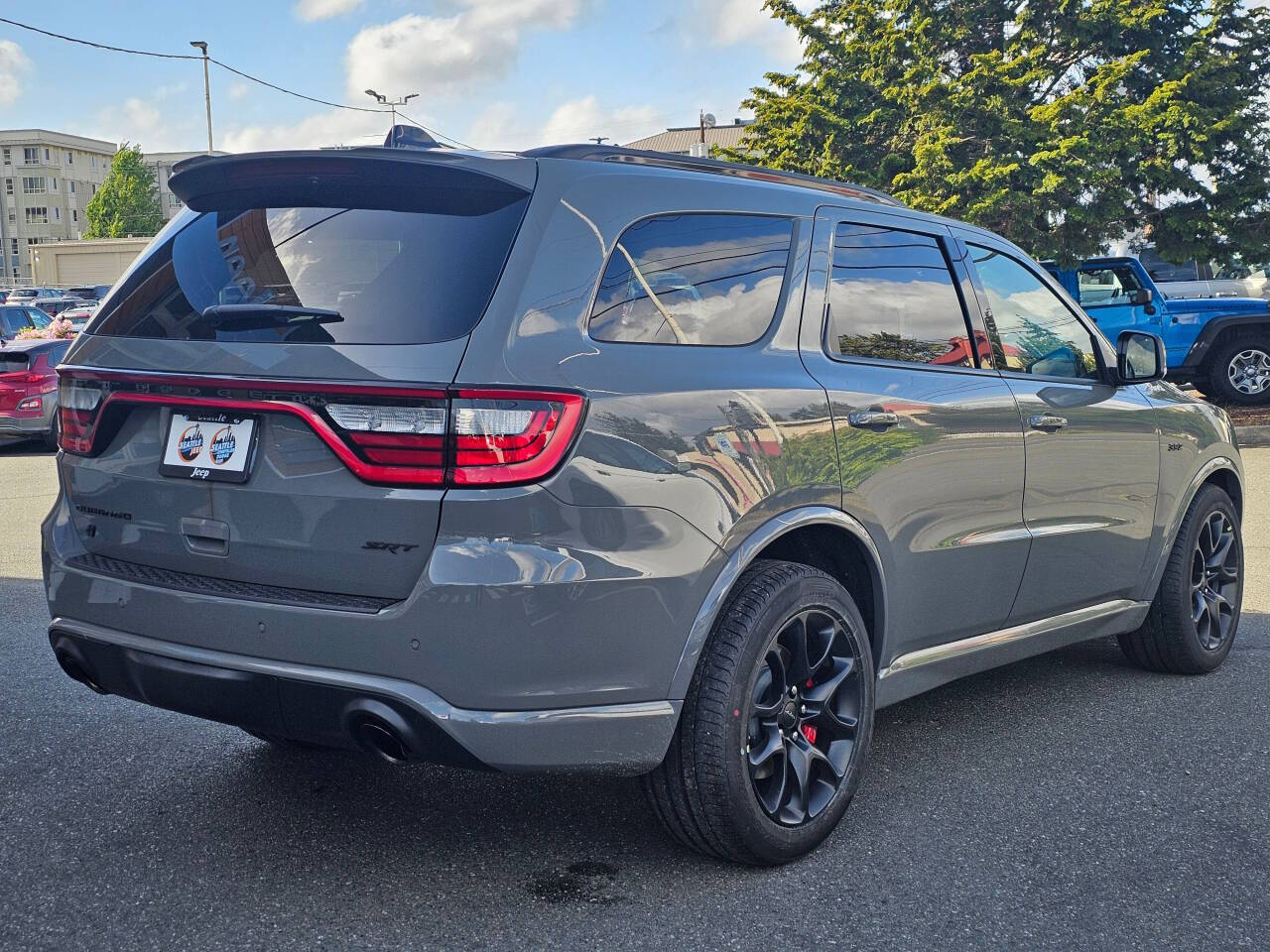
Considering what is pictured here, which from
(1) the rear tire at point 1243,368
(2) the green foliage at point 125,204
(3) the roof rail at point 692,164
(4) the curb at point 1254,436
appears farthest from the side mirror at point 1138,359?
(2) the green foliage at point 125,204

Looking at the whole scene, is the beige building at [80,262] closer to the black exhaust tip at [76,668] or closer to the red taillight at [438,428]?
the black exhaust tip at [76,668]

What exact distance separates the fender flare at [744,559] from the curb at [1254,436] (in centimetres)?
1208

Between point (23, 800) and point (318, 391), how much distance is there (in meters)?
1.76

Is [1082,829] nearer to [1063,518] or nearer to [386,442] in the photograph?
[1063,518]

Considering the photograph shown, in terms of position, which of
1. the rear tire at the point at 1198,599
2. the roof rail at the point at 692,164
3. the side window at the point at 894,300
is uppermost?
the roof rail at the point at 692,164

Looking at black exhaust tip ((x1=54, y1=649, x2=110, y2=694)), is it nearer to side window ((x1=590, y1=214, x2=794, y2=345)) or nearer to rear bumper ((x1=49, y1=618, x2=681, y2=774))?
rear bumper ((x1=49, y1=618, x2=681, y2=774))

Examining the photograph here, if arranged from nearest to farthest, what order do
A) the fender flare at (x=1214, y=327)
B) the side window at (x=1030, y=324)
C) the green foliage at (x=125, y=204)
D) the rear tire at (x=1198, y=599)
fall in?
1. the side window at (x=1030, y=324)
2. the rear tire at (x=1198, y=599)
3. the fender flare at (x=1214, y=327)
4. the green foliage at (x=125, y=204)

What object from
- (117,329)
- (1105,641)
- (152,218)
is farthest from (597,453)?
(152,218)

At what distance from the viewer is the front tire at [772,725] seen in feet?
10.5

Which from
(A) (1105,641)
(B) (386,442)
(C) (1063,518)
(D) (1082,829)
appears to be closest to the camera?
(B) (386,442)

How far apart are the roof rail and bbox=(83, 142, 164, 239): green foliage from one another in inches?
3403

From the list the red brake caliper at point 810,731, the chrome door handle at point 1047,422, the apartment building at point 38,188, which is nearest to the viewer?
the red brake caliper at point 810,731

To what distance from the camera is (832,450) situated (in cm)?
352

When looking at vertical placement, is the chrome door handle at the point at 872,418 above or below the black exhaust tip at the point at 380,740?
above
